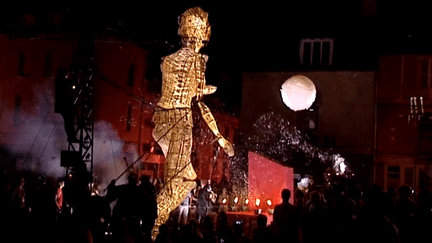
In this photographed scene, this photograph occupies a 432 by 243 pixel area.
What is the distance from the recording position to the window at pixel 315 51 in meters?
29.9

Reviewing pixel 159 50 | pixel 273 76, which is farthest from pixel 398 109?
pixel 159 50

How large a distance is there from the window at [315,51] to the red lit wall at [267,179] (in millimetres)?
17817

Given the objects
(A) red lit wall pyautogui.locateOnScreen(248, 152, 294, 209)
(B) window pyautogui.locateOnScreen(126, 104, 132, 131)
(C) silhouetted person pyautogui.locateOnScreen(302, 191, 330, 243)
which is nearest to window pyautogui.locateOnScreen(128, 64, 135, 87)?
(B) window pyautogui.locateOnScreen(126, 104, 132, 131)

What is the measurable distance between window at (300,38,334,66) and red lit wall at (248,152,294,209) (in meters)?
17.8

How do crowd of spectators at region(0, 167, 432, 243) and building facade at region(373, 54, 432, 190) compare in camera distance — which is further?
building facade at region(373, 54, 432, 190)

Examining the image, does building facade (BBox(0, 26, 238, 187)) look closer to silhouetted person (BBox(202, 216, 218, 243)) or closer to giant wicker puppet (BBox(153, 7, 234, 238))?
giant wicker puppet (BBox(153, 7, 234, 238))

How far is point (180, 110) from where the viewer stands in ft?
37.7

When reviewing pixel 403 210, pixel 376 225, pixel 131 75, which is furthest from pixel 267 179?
pixel 131 75

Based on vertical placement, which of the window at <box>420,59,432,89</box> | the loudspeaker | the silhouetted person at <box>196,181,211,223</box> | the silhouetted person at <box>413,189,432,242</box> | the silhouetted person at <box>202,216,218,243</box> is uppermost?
the window at <box>420,59,432,89</box>

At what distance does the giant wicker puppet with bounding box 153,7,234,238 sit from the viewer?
1152 cm

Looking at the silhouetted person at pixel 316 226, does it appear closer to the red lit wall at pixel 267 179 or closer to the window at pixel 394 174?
the red lit wall at pixel 267 179

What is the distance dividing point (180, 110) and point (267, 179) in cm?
259

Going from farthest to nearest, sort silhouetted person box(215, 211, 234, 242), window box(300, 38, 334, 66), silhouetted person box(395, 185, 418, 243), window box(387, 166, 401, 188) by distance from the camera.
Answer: window box(300, 38, 334, 66), window box(387, 166, 401, 188), silhouetted person box(215, 211, 234, 242), silhouetted person box(395, 185, 418, 243)

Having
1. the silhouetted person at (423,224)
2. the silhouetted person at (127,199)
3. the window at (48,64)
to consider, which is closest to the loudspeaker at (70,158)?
the silhouetted person at (127,199)
